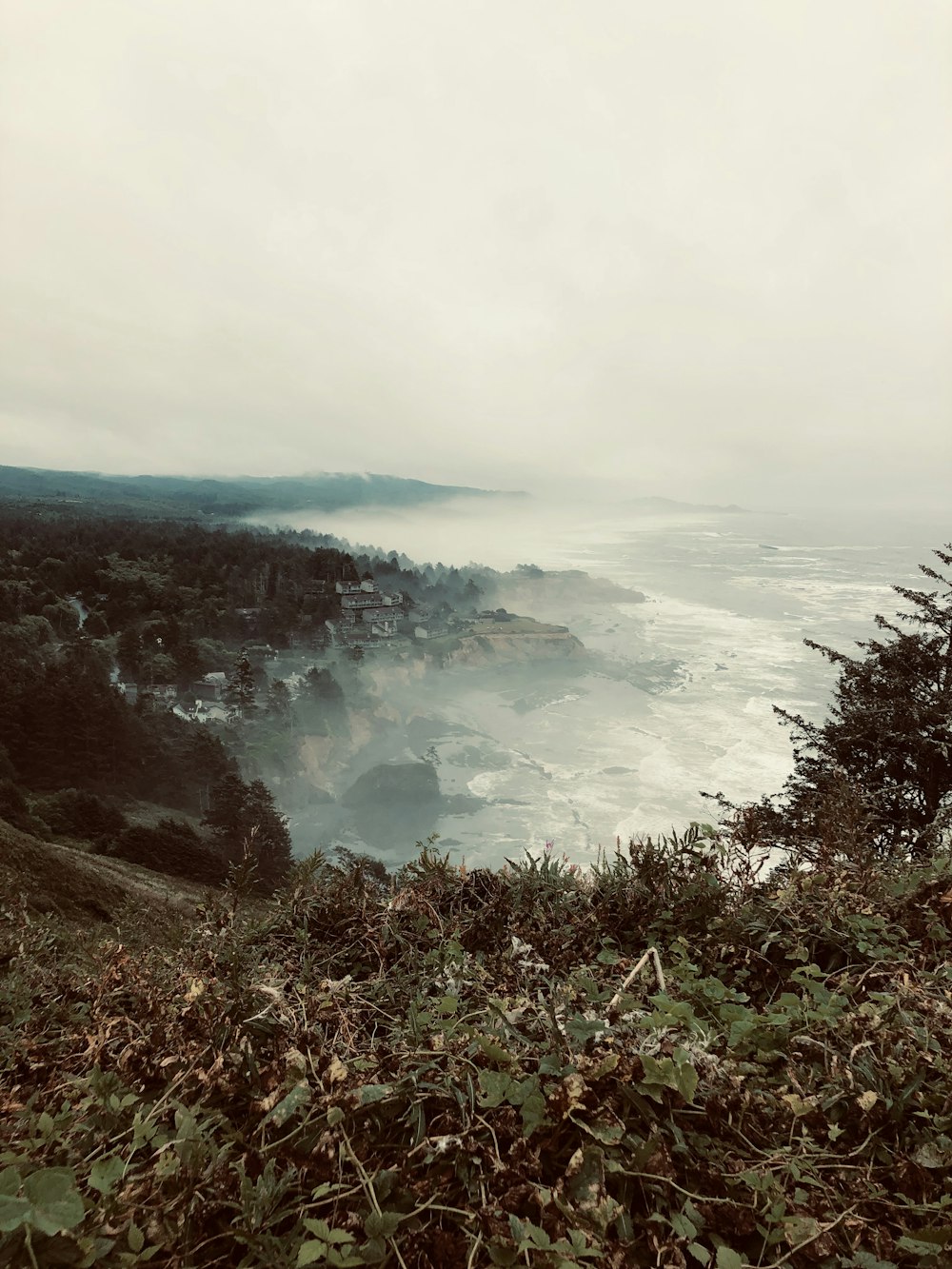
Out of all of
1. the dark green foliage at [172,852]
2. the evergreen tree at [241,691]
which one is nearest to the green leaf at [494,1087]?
the dark green foliage at [172,852]

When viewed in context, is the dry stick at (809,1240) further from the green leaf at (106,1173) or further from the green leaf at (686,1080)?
the green leaf at (106,1173)

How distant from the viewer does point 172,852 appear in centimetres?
3216

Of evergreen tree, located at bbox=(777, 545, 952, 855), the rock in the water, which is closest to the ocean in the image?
the rock in the water

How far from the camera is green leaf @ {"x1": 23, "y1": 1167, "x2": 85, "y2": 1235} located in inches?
39.3

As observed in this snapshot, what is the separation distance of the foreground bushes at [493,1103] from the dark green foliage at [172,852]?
2966 centimetres

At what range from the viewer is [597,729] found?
11069 centimetres

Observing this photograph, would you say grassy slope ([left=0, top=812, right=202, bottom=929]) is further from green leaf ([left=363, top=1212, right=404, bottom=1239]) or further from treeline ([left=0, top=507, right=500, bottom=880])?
treeline ([left=0, top=507, right=500, bottom=880])

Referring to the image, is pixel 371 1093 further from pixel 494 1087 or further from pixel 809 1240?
pixel 809 1240

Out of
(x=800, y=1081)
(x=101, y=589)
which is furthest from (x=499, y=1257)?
(x=101, y=589)

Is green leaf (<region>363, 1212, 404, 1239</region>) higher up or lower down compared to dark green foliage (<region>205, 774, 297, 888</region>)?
higher up

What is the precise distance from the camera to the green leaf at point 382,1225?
109 cm

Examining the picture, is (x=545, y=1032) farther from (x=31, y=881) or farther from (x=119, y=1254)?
(x=31, y=881)

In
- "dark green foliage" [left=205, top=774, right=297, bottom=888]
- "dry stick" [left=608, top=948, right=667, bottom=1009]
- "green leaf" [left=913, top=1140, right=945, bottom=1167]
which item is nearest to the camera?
"green leaf" [left=913, top=1140, right=945, bottom=1167]

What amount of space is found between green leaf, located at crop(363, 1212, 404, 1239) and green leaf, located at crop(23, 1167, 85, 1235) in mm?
499
